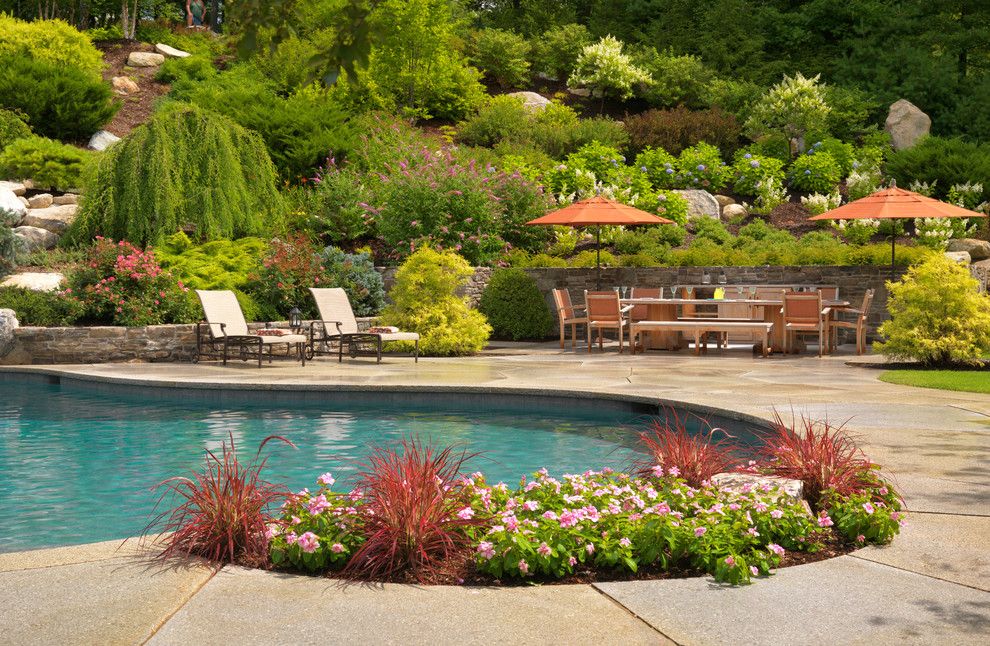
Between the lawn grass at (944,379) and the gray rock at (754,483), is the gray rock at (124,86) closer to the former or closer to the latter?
the lawn grass at (944,379)

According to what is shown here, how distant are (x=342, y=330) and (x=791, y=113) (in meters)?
14.6

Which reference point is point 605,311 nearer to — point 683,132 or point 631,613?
point 683,132

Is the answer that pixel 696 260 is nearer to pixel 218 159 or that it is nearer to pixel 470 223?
pixel 470 223

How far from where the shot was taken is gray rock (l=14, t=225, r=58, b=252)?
1683 centimetres

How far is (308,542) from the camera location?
3.74m

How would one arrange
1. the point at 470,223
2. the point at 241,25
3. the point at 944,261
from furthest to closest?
the point at 470,223, the point at 944,261, the point at 241,25

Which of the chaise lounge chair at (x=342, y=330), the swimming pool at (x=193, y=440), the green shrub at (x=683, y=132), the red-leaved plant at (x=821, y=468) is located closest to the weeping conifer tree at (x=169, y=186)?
the chaise lounge chair at (x=342, y=330)

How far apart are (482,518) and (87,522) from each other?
2912mm

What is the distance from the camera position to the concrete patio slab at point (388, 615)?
3070 mm

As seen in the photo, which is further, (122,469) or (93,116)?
(93,116)

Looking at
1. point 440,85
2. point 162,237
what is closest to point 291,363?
point 162,237

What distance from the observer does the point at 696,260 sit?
16.2m

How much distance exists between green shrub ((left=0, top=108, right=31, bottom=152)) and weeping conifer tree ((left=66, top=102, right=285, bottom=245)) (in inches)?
178

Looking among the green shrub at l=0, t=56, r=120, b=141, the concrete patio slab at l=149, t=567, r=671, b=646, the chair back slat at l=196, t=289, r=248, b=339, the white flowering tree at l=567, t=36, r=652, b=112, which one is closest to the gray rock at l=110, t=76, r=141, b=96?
the green shrub at l=0, t=56, r=120, b=141
